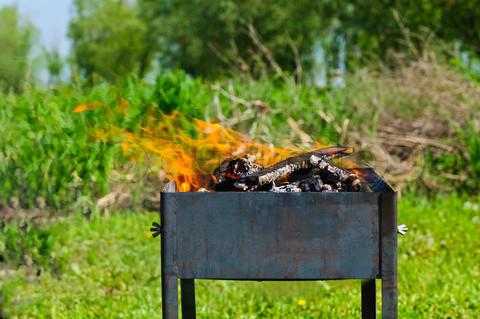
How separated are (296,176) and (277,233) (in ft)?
1.45

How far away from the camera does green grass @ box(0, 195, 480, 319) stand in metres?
4.34

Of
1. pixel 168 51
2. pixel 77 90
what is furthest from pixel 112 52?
pixel 77 90

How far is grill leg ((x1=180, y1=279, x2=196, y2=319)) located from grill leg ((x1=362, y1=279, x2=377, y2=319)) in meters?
0.72

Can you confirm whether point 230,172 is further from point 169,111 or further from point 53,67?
point 53,67

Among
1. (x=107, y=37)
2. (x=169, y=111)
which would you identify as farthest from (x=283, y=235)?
(x=107, y=37)

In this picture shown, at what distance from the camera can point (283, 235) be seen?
256cm

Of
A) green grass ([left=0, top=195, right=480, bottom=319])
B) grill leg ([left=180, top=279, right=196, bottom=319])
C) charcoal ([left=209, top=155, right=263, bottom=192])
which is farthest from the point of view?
green grass ([left=0, top=195, right=480, bottom=319])

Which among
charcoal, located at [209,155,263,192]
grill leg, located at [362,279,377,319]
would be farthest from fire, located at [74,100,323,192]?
grill leg, located at [362,279,377,319]

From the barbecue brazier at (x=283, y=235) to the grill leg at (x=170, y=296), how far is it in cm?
4

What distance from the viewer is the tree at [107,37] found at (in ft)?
123

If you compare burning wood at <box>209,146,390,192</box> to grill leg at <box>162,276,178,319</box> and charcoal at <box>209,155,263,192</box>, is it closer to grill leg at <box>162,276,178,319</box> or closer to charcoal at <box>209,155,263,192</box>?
charcoal at <box>209,155,263,192</box>

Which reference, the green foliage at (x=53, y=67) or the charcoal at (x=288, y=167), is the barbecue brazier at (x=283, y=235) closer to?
the charcoal at (x=288, y=167)

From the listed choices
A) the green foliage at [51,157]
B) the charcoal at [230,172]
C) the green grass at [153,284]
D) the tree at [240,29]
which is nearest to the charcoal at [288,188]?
the charcoal at [230,172]

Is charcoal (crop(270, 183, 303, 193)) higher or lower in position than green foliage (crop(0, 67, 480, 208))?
lower
